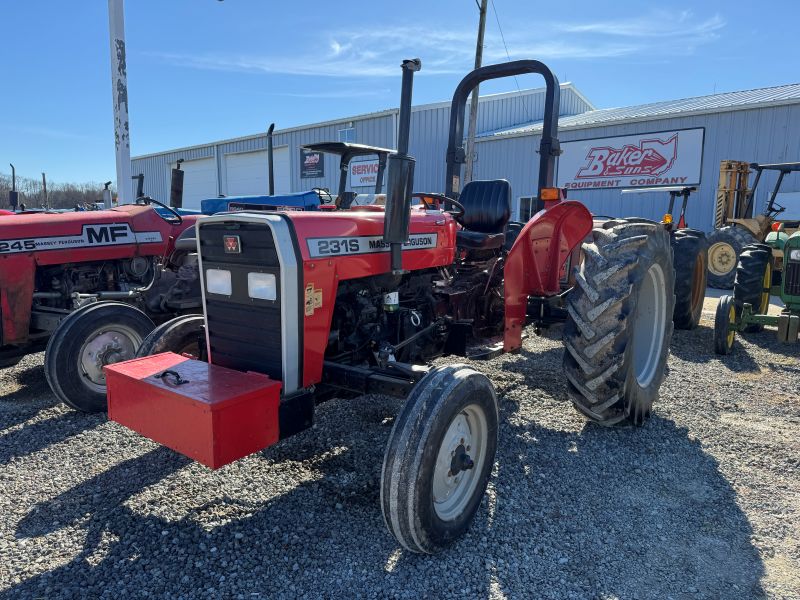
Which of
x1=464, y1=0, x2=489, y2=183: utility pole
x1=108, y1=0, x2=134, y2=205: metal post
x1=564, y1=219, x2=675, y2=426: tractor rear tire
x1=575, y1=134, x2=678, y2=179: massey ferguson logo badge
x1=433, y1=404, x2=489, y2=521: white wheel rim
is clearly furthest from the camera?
x1=575, y1=134, x2=678, y2=179: massey ferguson logo badge

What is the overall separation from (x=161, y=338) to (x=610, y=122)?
14.0 metres

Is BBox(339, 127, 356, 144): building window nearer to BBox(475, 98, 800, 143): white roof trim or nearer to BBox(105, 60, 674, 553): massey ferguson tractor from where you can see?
BBox(475, 98, 800, 143): white roof trim

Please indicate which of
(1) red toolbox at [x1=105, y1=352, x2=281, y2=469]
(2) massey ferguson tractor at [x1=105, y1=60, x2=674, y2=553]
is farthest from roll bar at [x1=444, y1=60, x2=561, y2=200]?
(1) red toolbox at [x1=105, y1=352, x2=281, y2=469]

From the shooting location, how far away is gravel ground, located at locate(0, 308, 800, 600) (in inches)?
93.4

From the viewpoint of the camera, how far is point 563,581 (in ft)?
7.77

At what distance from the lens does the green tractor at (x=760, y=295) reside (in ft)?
18.7

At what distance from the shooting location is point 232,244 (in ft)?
9.38

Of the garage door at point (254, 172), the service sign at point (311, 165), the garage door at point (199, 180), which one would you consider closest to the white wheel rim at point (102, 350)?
the service sign at point (311, 165)

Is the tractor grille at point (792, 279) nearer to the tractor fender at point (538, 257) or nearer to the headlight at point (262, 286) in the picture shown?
the tractor fender at point (538, 257)

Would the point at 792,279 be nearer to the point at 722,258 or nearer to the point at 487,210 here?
the point at 487,210

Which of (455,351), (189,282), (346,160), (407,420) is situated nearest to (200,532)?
(407,420)

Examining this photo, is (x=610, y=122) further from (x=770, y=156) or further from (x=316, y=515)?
(x=316, y=515)

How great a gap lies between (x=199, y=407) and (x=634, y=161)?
1449 centimetres

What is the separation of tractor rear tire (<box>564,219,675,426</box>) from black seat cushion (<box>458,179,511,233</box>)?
121cm
